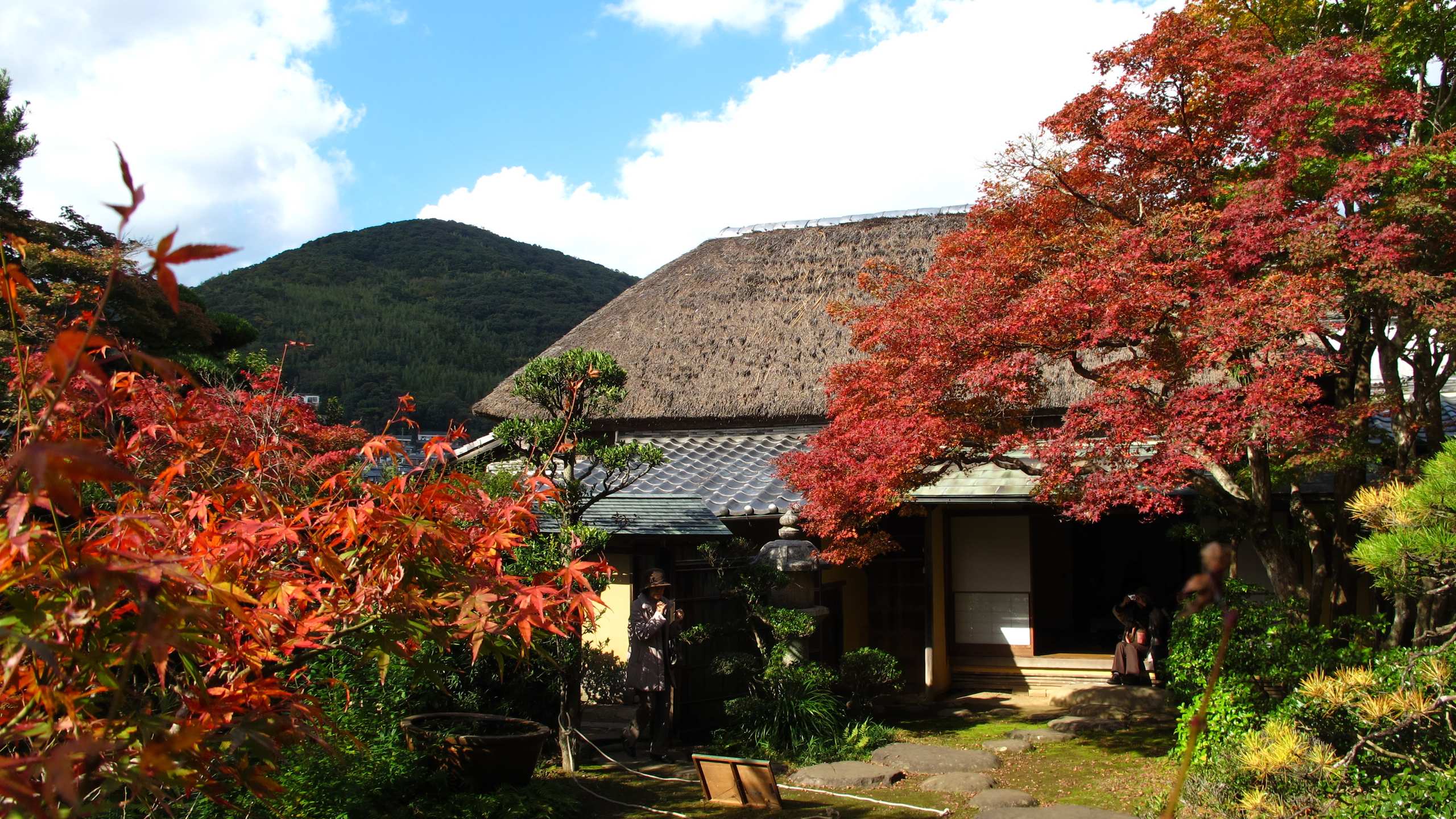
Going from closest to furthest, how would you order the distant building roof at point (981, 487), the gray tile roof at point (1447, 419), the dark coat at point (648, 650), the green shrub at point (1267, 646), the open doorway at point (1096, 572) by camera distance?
the green shrub at point (1267, 646) → the dark coat at point (648, 650) → the gray tile roof at point (1447, 419) → the distant building roof at point (981, 487) → the open doorway at point (1096, 572)

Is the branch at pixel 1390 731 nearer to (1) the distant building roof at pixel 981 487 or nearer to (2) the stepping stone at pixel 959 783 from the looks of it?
(2) the stepping stone at pixel 959 783

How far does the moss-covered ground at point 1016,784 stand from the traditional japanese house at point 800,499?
1865mm

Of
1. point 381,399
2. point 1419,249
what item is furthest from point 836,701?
point 381,399

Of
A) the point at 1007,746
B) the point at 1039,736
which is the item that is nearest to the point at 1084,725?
the point at 1039,736

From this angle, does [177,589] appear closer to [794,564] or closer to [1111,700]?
[794,564]

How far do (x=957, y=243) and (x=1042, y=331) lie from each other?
4.92ft

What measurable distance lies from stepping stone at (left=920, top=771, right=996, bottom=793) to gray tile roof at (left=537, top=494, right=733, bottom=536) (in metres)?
2.47

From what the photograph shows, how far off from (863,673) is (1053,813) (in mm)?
2867

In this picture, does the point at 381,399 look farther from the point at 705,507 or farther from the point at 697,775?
the point at 697,775

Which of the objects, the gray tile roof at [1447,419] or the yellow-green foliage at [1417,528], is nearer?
the yellow-green foliage at [1417,528]

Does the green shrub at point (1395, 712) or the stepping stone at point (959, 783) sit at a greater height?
the green shrub at point (1395, 712)

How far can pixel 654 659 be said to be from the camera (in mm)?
7754

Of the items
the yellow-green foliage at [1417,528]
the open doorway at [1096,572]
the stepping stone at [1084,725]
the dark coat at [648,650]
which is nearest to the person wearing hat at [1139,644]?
the stepping stone at [1084,725]

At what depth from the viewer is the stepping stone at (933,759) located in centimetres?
749
